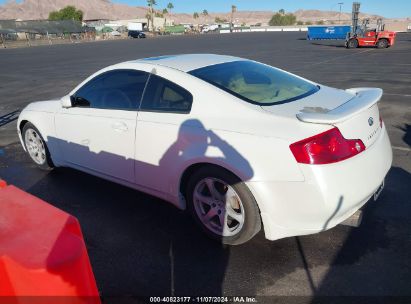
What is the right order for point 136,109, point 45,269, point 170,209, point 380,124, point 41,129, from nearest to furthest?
1. point 45,269
2. point 380,124
3. point 136,109
4. point 170,209
5. point 41,129

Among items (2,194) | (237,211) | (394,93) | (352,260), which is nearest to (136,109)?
(237,211)

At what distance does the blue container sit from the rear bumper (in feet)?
140

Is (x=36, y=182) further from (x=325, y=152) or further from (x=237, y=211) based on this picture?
(x=325, y=152)

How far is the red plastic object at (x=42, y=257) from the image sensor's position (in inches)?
56.7

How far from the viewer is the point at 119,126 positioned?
11.9ft

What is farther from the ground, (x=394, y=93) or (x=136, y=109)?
(x=136, y=109)

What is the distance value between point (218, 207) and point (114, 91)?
1731mm

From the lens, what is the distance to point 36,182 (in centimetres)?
471

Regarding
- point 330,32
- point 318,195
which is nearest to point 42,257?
point 318,195

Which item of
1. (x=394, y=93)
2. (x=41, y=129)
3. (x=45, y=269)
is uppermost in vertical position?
(x=45, y=269)

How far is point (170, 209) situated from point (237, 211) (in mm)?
1015

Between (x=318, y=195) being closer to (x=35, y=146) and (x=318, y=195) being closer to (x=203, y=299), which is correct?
(x=203, y=299)

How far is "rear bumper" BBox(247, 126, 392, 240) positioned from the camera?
2592mm

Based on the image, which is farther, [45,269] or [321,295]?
[321,295]
